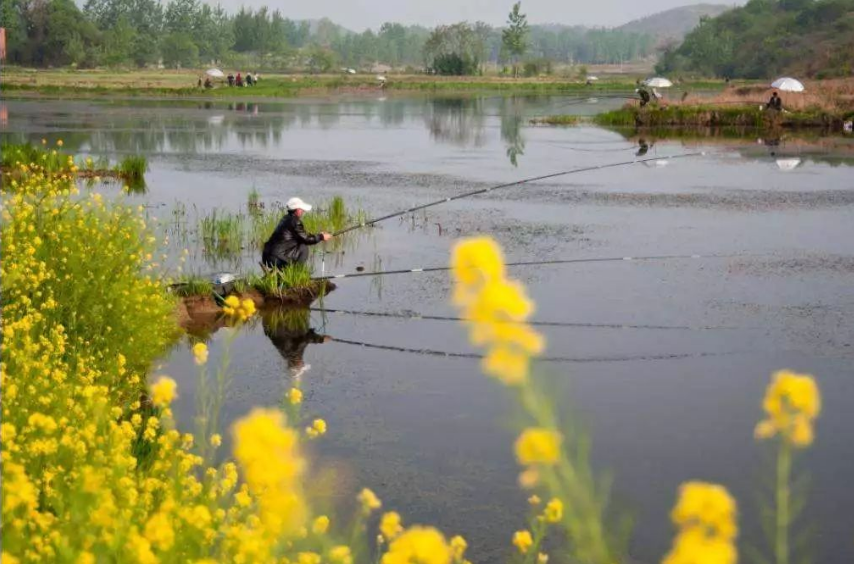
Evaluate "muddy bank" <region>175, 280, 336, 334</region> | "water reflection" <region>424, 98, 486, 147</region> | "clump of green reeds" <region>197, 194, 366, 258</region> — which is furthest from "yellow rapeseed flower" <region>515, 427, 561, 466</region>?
"water reflection" <region>424, 98, 486, 147</region>

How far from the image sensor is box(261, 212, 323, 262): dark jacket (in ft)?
43.9

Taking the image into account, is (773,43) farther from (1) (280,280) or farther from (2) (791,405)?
(2) (791,405)

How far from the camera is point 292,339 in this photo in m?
12.3

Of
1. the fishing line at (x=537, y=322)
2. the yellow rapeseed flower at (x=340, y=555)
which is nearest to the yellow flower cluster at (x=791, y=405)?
the yellow rapeseed flower at (x=340, y=555)

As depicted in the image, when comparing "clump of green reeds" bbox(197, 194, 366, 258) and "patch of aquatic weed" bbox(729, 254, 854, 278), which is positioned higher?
"clump of green reeds" bbox(197, 194, 366, 258)

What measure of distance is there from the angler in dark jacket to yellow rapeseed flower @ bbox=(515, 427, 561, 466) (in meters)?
10.2

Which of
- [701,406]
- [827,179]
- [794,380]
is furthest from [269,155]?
[794,380]

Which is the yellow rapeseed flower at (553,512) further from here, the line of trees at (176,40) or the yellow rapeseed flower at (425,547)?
the line of trees at (176,40)

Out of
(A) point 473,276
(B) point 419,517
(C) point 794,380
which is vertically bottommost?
(B) point 419,517

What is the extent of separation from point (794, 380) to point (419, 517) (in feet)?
15.5

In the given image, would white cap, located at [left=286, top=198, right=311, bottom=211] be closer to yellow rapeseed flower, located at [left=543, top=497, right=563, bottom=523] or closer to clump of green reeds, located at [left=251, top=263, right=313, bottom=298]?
clump of green reeds, located at [left=251, top=263, right=313, bottom=298]

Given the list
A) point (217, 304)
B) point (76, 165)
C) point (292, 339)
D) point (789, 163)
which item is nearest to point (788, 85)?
point (789, 163)

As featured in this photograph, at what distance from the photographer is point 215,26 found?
159m

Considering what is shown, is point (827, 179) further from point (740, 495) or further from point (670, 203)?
point (740, 495)
